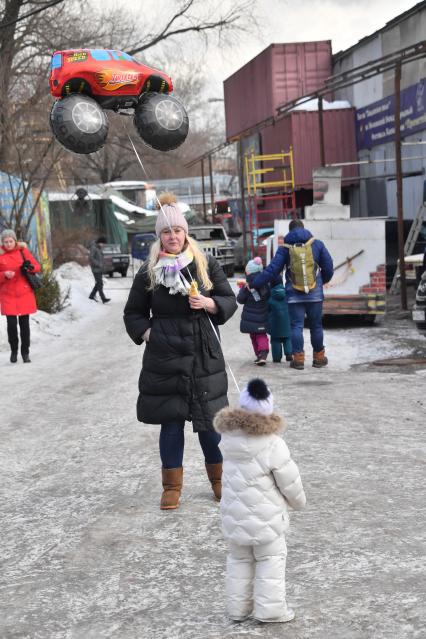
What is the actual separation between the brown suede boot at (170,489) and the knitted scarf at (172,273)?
1.10 metres

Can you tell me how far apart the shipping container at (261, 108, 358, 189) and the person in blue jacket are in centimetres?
2078

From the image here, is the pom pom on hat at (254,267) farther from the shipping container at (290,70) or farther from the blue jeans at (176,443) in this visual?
the shipping container at (290,70)

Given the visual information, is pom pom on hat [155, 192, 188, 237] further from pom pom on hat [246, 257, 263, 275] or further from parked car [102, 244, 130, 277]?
parked car [102, 244, 130, 277]

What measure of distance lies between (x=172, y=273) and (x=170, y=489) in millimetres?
1317

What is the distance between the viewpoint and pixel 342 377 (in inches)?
437

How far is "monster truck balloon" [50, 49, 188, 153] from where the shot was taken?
848 cm

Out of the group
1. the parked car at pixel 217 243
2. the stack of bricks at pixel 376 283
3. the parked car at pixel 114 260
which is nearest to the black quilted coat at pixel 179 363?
the stack of bricks at pixel 376 283

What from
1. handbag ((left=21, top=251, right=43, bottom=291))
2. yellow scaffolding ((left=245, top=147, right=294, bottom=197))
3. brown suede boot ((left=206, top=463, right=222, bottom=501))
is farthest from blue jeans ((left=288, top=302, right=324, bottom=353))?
yellow scaffolding ((left=245, top=147, right=294, bottom=197))

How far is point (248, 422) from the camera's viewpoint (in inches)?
165

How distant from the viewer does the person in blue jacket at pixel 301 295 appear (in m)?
11.8

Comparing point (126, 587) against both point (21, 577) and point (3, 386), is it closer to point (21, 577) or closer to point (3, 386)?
point (21, 577)

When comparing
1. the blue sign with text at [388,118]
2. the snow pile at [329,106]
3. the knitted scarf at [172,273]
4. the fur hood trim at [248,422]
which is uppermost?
the snow pile at [329,106]

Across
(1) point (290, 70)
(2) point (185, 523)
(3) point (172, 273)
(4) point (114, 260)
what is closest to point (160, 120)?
(3) point (172, 273)

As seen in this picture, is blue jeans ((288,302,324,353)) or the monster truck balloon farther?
blue jeans ((288,302,324,353))
